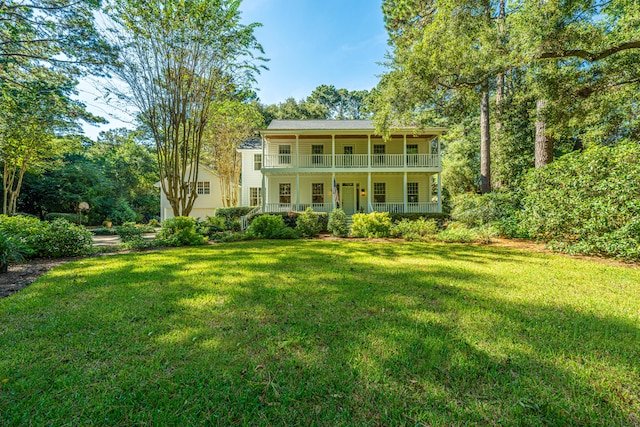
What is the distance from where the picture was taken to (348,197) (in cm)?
1756

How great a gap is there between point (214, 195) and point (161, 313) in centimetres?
2108

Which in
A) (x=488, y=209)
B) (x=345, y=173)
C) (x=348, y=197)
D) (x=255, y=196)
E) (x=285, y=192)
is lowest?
(x=488, y=209)

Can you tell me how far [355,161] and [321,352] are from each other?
15145 mm

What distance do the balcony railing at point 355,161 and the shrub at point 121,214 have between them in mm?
16900

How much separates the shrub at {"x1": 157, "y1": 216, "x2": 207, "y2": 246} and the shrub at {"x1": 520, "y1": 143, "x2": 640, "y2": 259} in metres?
10.9

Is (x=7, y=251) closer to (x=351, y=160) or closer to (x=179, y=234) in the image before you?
(x=179, y=234)

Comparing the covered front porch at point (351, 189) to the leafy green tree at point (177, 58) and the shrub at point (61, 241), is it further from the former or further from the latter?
the shrub at point (61, 241)

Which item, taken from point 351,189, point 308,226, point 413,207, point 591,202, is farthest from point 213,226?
point 591,202

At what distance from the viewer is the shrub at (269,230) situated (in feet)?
33.2

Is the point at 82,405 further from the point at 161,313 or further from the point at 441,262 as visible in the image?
the point at 441,262

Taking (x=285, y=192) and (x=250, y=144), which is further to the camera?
(x=250, y=144)

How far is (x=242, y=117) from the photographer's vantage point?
67.9 ft

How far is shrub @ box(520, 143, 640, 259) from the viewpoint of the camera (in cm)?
568

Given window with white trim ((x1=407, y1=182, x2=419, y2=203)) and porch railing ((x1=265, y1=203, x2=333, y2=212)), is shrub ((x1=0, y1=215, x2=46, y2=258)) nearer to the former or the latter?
porch railing ((x1=265, y1=203, x2=333, y2=212))
